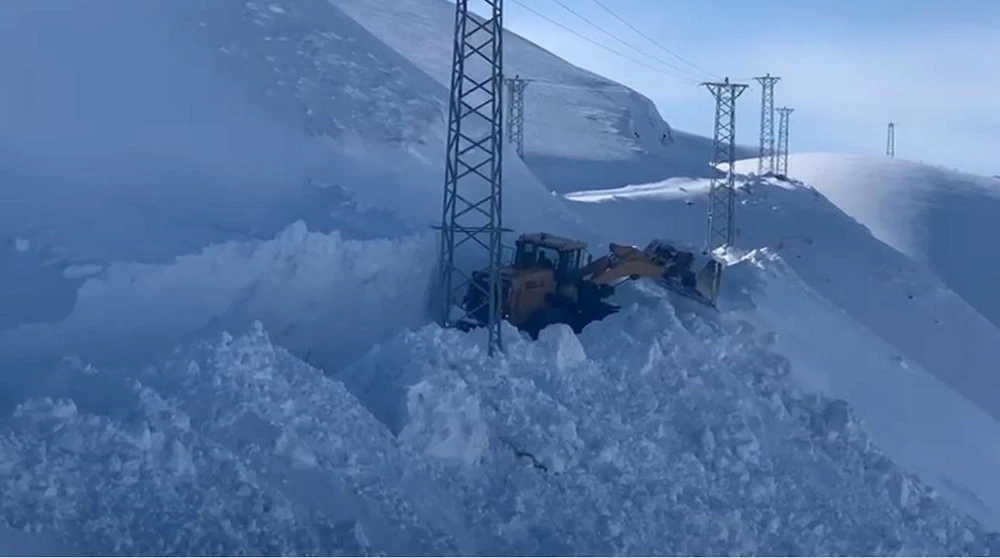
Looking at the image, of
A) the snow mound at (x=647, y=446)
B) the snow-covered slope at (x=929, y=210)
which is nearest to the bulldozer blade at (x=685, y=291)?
the snow mound at (x=647, y=446)

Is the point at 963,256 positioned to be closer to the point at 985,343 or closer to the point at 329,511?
the point at 985,343

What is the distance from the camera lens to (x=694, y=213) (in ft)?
109

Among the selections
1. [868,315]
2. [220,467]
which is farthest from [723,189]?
[220,467]

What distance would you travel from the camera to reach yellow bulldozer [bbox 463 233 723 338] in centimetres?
1678

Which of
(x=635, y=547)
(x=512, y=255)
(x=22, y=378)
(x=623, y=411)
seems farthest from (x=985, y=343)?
(x=22, y=378)

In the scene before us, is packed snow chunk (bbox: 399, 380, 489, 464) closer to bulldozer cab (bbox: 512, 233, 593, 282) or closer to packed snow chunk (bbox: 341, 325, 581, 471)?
packed snow chunk (bbox: 341, 325, 581, 471)

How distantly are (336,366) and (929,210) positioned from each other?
29.3 metres

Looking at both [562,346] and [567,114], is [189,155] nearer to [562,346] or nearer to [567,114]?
[562,346]

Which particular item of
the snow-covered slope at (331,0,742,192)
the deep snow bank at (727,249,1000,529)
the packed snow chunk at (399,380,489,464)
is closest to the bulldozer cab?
the deep snow bank at (727,249,1000,529)

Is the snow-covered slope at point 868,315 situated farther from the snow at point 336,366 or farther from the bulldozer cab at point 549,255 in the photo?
the bulldozer cab at point 549,255

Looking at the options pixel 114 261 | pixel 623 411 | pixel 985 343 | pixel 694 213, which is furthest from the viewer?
pixel 694 213

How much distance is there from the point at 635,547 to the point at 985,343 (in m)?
16.7

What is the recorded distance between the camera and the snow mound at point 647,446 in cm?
1234

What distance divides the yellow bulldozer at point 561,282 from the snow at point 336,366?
22.2 inches
